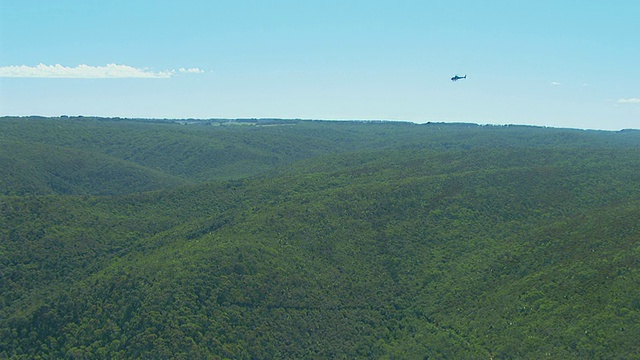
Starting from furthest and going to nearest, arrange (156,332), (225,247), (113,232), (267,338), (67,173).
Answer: (67,173) < (113,232) < (225,247) < (267,338) < (156,332)

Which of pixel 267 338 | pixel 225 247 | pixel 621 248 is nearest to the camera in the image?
pixel 267 338

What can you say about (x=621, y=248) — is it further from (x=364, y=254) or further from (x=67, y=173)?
(x=67, y=173)

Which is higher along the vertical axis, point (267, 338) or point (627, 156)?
point (627, 156)

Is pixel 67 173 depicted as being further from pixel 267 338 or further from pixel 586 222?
pixel 586 222

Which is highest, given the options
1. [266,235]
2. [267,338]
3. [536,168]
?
[536,168]

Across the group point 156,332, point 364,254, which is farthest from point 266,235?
point 156,332

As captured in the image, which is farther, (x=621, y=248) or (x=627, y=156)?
(x=627, y=156)

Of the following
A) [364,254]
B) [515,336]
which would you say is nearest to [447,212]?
[364,254]
